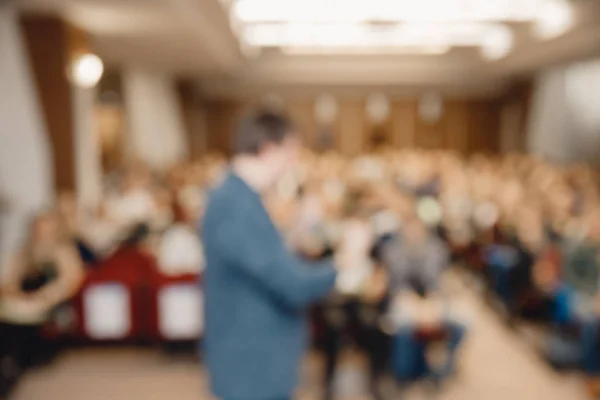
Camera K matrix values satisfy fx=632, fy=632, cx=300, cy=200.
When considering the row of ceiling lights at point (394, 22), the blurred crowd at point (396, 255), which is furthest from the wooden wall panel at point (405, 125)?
the blurred crowd at point (396, 255)

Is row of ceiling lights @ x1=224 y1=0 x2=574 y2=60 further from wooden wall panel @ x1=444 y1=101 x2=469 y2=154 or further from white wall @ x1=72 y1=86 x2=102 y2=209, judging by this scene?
wooden wall panel @ x1=444 y1=101 x2=469 y2=154

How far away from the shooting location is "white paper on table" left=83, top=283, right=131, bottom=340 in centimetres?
520

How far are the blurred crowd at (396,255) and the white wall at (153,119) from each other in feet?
11.5

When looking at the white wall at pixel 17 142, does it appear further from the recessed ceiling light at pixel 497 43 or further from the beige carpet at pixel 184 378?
the recessed ceiling light at pixel 497 43

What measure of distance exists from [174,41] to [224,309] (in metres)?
7.54

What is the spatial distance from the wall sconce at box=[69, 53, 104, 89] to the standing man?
5.87 metres

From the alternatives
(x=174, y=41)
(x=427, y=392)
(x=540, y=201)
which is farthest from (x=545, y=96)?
(x=427, y=392)

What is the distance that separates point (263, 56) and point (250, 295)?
12721 millimetres

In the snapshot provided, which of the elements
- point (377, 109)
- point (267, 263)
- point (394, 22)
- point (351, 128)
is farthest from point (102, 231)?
point (377, 109)

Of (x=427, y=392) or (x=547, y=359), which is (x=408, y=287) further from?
(x=547, y=359)

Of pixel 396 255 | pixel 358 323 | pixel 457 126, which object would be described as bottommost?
pixel 358 323

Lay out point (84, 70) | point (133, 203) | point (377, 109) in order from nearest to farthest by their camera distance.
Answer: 1. point (84, 70)
2. point (133, 203)
3. point (377, 109)

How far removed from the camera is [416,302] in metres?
4.85

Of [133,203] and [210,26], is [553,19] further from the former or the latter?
[133,203]
